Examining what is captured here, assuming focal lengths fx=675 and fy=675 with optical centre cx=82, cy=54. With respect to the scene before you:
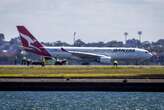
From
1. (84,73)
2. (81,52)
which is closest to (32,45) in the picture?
(81,52)

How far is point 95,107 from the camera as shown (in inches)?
2296

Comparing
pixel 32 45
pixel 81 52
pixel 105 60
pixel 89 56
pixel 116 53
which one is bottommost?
pixel 105 60

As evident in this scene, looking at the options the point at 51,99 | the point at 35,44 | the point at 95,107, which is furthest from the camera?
the point at 35,44

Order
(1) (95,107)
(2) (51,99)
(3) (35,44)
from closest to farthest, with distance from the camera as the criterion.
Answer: (1) (95,107)
(2) (51,99)
(3) (35,44)

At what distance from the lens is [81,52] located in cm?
15588

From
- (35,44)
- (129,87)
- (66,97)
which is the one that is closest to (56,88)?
(66,97)

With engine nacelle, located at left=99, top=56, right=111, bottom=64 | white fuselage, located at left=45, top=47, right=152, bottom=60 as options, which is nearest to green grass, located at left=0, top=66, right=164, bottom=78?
engine nacelle, located at left=99, top=56, right=111, bottom=64

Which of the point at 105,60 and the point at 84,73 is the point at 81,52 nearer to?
the point at 105,60

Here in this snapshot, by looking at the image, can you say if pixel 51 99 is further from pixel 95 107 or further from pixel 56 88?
pixel 95 107

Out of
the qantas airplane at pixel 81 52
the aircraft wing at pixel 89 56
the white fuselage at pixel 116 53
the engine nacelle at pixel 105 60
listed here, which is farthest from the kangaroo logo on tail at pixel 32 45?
the engine nacelle at pixel 105 60

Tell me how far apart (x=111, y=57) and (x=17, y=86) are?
293ft

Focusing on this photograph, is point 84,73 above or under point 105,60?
under

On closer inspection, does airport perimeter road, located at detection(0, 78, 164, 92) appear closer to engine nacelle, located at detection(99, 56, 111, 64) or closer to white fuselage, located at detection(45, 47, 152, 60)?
engine nacelle, located at detection(99, 56, 111, 64)

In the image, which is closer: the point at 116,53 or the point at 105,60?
the point at 105,60
